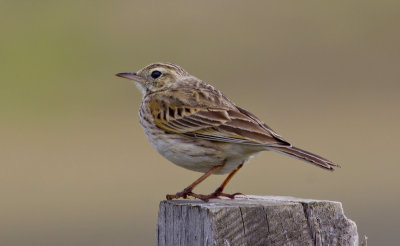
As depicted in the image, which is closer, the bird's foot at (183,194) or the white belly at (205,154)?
the bird's foot at (183,194)

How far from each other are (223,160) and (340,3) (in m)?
34.5

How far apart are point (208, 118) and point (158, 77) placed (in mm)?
1495

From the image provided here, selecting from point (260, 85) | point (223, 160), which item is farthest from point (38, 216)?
point (223, 160)

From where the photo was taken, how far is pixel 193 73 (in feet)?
103

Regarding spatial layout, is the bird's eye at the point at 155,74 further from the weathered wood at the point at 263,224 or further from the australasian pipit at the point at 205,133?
the weathered wood at the point at 263,224

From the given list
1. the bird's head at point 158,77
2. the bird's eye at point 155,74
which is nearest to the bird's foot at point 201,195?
the bird's head at point 158,77

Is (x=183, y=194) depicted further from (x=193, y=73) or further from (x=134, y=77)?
(x=193, y=73)

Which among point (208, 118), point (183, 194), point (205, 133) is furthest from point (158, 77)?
point (183, 194)

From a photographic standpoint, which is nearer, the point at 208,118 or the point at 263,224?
the point at 263,224

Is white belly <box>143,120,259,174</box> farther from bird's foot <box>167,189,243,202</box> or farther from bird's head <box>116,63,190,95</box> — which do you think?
bird's head <box>116,63,190,95</box>

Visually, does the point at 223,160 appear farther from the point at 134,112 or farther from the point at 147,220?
the point at 134,112

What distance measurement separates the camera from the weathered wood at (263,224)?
688 centimetres

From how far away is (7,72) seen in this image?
3828 centimetres

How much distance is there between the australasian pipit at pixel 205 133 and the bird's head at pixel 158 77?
262 millimetres
